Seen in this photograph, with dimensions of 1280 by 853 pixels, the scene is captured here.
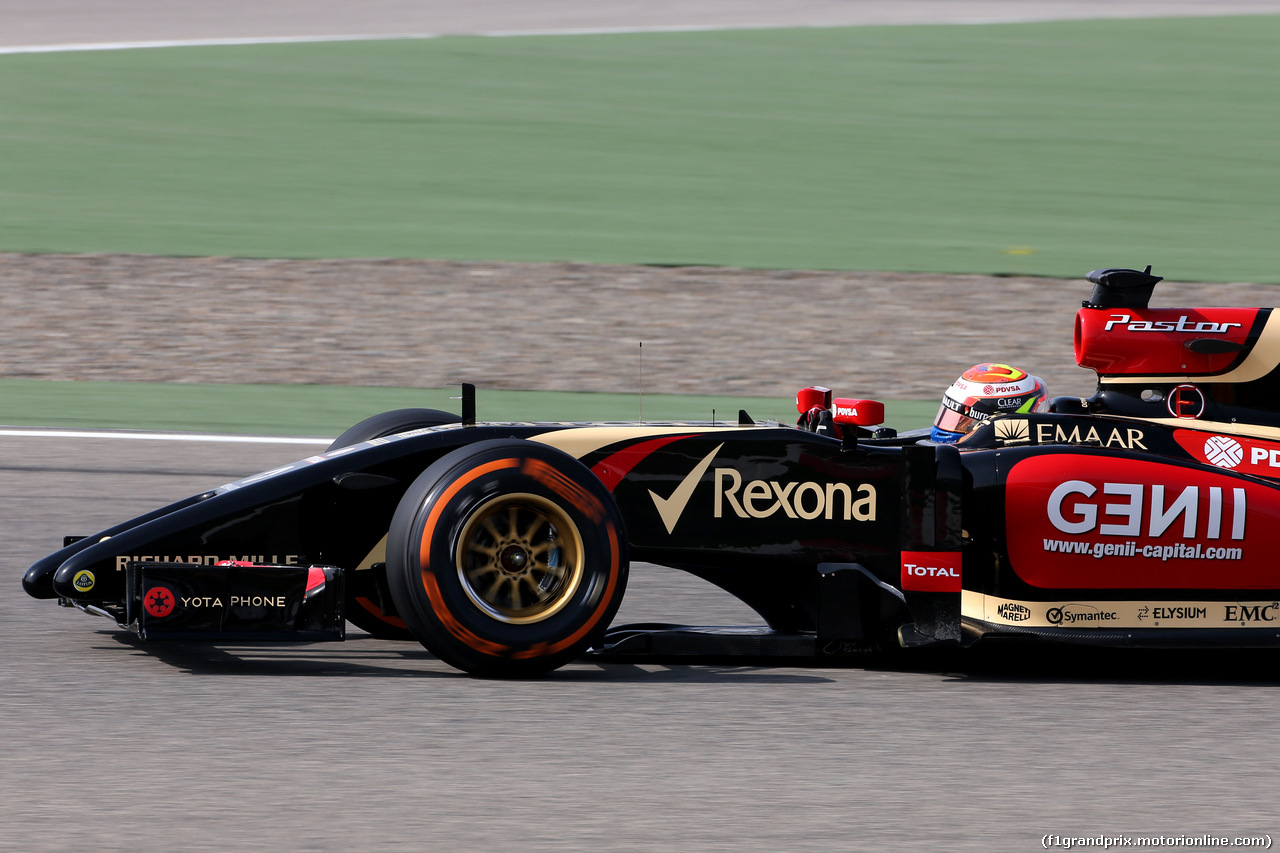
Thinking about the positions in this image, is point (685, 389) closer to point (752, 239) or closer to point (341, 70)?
point (752, 239)

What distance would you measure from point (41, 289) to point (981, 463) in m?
10.9

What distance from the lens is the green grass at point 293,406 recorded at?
432 inches

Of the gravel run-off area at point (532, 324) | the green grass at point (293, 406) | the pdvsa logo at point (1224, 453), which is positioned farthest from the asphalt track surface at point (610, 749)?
the gravel run-off area at point (532, 324)

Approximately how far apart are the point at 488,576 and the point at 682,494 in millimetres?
729

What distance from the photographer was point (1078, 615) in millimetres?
5484

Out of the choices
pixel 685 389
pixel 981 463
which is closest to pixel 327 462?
pixel 981 463

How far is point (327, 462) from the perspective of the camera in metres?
Result: 5.50

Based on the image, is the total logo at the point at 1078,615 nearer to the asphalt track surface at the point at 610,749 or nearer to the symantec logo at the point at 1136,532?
the symantec logo at the point at 1136,532

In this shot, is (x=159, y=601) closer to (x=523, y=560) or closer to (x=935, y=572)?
(x=523, y=560)

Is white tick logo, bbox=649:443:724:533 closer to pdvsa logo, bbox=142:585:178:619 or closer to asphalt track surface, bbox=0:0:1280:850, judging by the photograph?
asphalt track surface, bbox=0:0:1280:850

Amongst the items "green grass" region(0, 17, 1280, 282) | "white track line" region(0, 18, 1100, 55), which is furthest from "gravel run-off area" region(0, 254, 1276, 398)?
"white track line" region(0, 18, 1100, 55)

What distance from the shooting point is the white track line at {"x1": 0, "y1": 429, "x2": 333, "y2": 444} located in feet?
33.6

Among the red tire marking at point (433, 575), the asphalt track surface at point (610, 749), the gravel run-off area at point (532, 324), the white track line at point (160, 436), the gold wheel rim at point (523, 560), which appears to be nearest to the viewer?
the asphalt track surface at point (610, 749)

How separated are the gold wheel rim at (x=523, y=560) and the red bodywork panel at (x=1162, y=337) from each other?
2334mm
